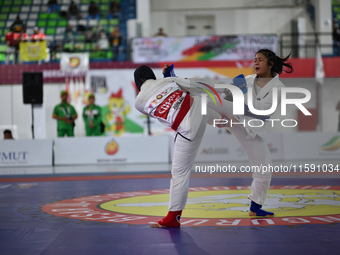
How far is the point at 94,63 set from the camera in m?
16.5

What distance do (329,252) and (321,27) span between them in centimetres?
1890

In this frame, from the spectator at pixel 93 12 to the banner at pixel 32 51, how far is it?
5219 mm

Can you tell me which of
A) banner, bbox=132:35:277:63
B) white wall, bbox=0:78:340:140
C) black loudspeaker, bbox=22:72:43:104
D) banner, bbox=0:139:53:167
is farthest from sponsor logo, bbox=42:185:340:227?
white wall, bbox=0:78:340:140

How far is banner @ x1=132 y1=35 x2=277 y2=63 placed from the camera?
643 inches

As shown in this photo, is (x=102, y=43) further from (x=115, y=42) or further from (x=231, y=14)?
(x=231, y=14)

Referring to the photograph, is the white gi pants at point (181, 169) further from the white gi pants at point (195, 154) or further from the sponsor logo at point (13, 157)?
the sponsor logo at point (13, 157)

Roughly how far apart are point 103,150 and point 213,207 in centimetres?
768

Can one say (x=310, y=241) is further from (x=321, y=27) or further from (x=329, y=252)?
(x=321, y=27)

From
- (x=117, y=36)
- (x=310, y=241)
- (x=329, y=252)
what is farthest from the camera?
(x=117, y=36)

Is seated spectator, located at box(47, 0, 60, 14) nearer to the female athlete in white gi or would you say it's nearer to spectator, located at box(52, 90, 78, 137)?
spectator, located at box(52, 90, 78, 137)

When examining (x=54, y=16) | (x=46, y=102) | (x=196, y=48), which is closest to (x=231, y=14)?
(x=196, y=48)

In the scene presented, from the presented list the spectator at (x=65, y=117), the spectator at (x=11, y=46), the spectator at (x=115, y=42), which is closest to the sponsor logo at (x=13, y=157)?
the spectator at (x=65, y=117)

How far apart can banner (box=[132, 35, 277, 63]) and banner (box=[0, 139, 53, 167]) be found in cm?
548

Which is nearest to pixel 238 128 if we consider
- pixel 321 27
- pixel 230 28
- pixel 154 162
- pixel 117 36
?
pixel 154 162
